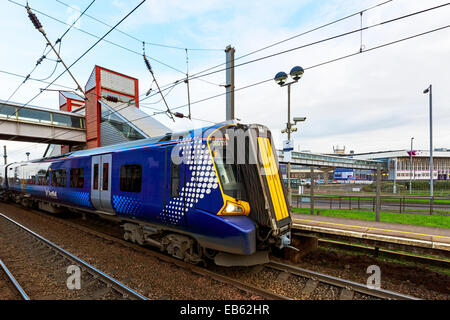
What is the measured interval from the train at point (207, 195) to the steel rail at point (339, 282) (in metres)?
0.47

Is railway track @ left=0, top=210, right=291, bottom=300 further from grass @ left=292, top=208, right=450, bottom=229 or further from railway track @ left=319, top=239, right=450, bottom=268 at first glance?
grass @ left=292, top=208, right=450, bottom=229

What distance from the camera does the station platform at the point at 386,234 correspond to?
190 inches

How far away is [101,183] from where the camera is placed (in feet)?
27.0

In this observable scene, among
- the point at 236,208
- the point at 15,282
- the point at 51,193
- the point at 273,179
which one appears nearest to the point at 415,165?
the point at 273,179

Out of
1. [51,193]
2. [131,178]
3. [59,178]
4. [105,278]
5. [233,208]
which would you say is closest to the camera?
[233,208]

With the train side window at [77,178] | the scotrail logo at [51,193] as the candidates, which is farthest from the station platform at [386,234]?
the scotrail logo at [51,193]

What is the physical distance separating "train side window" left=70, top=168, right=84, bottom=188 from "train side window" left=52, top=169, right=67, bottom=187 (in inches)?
33.0

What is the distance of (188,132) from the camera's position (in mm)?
5645

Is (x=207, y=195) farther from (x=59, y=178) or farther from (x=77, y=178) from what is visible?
(x=59, y=178)

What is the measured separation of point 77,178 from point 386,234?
10581 millimetres

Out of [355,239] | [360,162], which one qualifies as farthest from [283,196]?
[360,162]

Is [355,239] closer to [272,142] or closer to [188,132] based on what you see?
[272,142]
